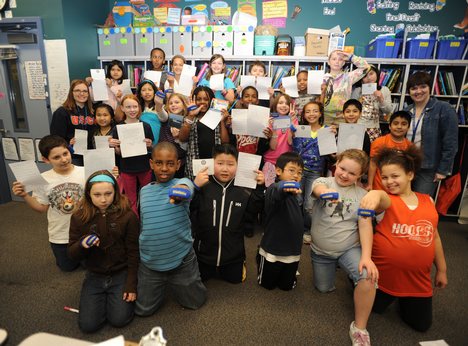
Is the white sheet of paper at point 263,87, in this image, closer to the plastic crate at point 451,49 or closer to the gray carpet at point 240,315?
the gray carpet at point 240,315

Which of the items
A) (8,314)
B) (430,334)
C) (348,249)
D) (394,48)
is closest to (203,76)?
(394,48)

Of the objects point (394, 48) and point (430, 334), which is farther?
point (394, 48)

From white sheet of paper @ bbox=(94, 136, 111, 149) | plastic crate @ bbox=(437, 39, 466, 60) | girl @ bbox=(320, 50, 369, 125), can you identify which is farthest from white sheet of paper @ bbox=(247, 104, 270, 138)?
plastic crate @ bbox=(437, 39, 466, 60)

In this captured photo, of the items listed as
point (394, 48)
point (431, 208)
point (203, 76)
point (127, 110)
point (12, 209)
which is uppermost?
point (394, 48)

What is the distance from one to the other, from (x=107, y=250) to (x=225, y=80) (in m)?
2.22

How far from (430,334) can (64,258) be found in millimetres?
2592

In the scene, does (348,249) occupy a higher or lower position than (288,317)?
higher

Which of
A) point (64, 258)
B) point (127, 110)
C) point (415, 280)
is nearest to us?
point (415, 280)

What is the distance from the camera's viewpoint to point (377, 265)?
174 centimetres

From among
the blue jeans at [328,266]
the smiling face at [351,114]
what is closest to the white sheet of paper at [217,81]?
the smiling face at [351,114]

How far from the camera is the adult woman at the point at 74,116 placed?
8.82 feet

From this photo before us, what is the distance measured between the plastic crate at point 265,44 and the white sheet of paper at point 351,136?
1.78 metres

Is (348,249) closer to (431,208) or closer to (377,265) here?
(377,265)

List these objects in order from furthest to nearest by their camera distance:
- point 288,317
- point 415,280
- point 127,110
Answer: point 127,110 → point 288,317 → point 415,280
